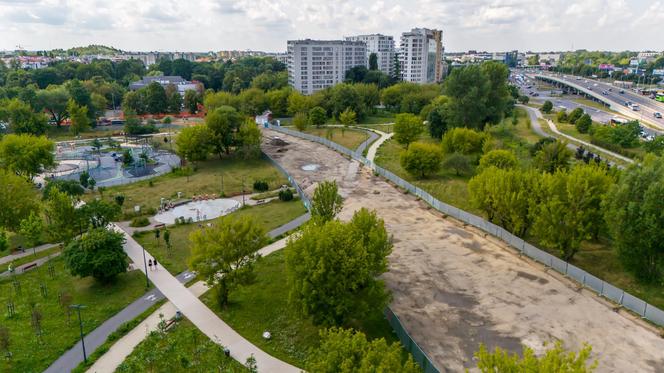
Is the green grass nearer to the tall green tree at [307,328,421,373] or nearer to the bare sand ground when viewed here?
the bare sand ground

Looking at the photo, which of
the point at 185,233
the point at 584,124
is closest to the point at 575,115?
the point at 584,124

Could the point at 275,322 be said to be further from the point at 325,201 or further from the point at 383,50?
the point at 383,50

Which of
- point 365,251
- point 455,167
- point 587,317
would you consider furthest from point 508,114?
point 365,251

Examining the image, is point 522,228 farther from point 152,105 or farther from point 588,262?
point 152,105

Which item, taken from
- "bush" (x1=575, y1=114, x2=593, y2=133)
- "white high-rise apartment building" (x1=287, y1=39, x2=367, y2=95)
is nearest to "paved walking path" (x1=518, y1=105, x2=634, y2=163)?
"bush" (x1=575, y1=114, x2=593, y2=133)

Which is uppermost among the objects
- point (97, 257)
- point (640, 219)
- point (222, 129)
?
point (222, 129)

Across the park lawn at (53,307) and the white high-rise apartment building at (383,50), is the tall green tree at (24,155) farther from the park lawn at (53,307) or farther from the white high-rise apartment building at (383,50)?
the white high-rise apartment building at (383,50)
